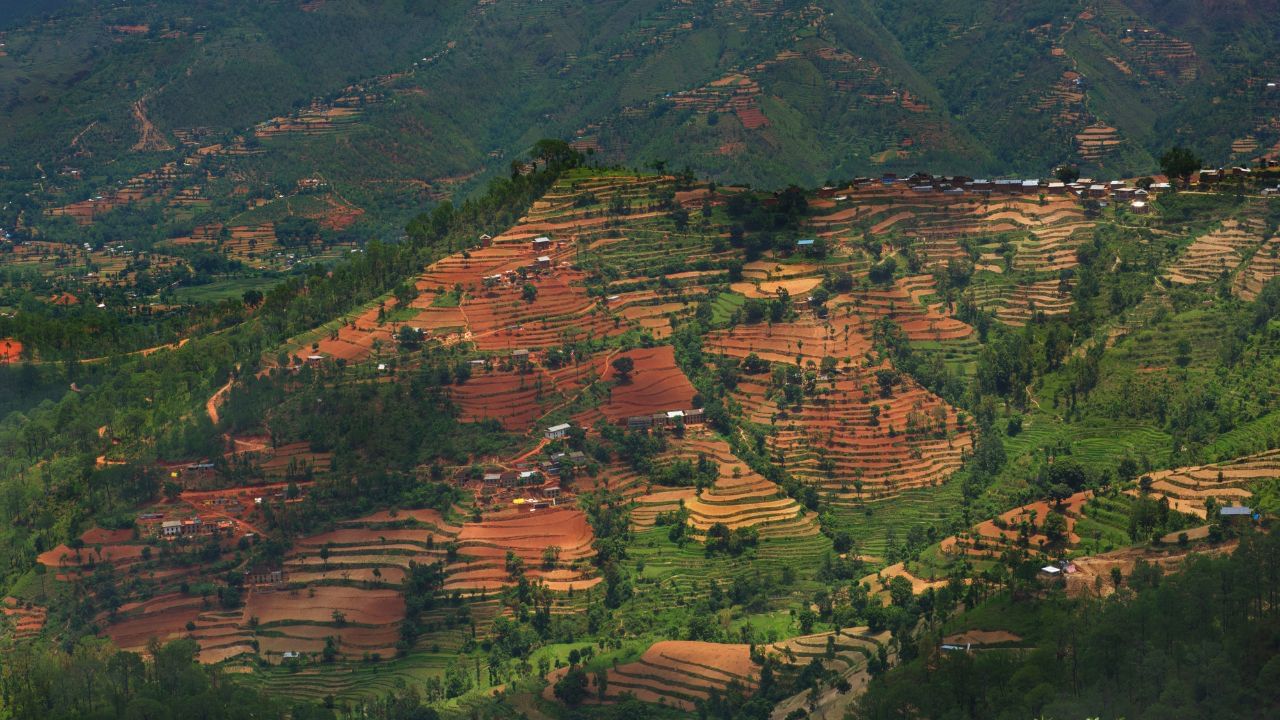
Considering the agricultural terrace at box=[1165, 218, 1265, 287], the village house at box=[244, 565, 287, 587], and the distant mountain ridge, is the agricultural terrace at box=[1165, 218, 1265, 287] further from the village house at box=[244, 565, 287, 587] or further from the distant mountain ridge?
the village house at box=[244, 565, 287, 587]

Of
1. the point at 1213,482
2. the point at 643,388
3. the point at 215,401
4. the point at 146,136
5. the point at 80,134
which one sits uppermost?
the point at 80,134

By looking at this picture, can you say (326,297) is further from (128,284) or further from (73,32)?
(73,32)

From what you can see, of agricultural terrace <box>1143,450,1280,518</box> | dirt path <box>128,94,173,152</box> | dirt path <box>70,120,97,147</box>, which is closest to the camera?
agricultural terrace <box>1143,450,1280,518</box>

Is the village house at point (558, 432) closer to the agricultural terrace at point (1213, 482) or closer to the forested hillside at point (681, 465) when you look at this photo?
the forested hillside at point (681, 465)

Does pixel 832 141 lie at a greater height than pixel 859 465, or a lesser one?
greater

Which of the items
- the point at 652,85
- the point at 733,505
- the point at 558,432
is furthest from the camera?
the point at 652,85

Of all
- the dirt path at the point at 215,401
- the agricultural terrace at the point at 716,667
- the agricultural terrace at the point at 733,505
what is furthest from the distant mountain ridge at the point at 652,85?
the agricultural terrace at the point at 716,667

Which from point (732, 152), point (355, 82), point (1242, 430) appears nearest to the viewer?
point (1242, 430)

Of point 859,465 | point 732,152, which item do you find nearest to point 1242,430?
point 859,465

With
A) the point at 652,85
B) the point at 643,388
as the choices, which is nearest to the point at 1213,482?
the point at 643,388

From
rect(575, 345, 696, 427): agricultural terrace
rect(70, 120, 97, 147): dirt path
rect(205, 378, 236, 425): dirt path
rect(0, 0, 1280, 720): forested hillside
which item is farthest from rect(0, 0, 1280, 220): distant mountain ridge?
rect(205, 378, 236, 425): dirt path

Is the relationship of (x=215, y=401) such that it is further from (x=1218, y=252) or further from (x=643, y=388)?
(x=1218, y=252)
